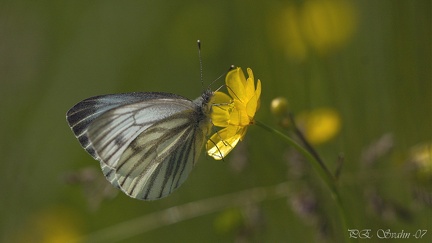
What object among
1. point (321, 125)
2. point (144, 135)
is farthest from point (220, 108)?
point (321, 125)

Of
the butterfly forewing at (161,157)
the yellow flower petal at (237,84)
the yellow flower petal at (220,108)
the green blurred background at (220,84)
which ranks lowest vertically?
the green blurred background at (220,84)

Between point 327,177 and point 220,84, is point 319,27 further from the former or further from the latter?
point 327,177

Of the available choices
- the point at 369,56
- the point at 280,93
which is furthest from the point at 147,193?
the point at 369,56

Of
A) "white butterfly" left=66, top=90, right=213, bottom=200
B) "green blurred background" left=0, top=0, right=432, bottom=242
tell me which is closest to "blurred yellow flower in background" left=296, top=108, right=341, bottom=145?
"green blurred background" left=0, top=0, right=432, bottom=242

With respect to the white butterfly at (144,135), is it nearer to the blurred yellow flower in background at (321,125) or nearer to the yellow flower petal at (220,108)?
the yellow flower petal at (220,108)

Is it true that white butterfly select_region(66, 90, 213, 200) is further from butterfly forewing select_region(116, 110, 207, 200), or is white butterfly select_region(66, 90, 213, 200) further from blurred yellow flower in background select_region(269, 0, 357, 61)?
blurred yellow flower in background select_region(269, 0, 357, 61)

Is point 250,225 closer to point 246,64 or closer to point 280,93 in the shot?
point 280,93

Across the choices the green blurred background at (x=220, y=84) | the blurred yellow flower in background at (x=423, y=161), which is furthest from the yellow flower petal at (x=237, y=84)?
the blurred yellow flower in background at (x=423, y=161)
